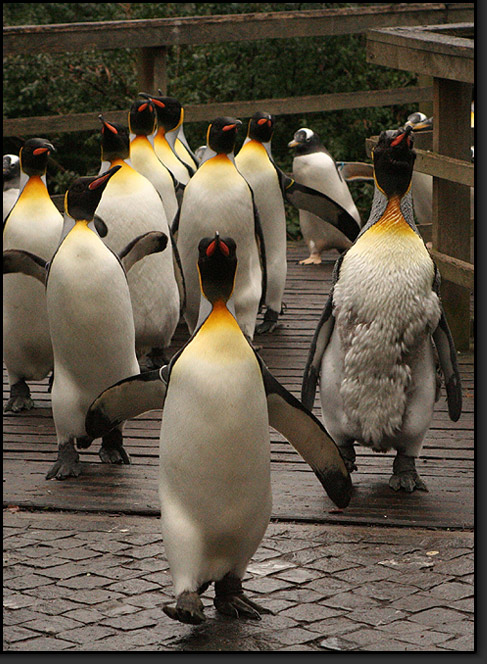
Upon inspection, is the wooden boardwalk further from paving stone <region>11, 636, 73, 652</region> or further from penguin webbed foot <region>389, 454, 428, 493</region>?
paving stone <region>11, 636, 73, 652</region>

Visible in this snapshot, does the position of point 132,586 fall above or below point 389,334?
below

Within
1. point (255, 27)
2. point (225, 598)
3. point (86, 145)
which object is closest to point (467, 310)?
point (225, 598)

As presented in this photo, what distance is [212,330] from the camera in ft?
8.41

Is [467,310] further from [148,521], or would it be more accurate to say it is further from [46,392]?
[148,521]

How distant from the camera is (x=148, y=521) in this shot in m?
3.32

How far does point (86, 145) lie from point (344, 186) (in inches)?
163

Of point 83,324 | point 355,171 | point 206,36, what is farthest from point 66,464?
point 206,36

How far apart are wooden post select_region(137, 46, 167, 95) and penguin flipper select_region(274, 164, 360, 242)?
212 centimetres

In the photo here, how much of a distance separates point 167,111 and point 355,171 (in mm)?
1897

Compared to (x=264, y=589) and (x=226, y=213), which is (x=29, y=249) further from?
(x=264, y=589)

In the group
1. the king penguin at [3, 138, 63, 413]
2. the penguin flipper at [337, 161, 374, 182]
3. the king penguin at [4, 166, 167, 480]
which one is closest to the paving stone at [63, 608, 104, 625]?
the king penguin at [4, 166, 167, 480]

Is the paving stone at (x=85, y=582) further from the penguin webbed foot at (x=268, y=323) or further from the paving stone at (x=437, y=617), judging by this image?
the penguin webbed foot at (x=268, y=323)

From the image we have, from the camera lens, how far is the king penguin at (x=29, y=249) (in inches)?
170

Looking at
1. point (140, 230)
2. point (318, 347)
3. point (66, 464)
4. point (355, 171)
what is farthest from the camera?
point (355, 171)
